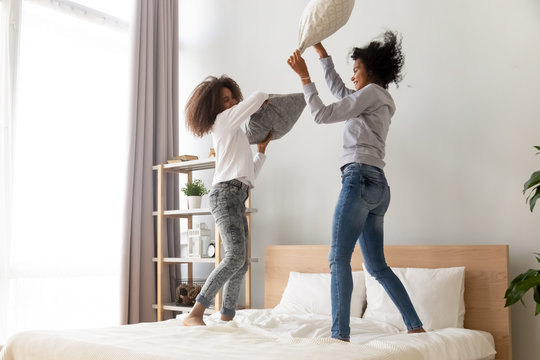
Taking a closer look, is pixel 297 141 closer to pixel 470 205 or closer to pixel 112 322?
pixel 470 205

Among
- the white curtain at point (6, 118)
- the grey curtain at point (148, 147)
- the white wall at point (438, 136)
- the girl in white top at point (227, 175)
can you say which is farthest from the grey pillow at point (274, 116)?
the white curtain at point (6, 118)

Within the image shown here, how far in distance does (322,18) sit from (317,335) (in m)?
1.29

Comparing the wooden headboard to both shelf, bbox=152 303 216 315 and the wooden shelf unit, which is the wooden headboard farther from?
shelf, bbox=152 303 216 315

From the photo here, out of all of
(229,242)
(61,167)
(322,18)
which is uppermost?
(322,18)

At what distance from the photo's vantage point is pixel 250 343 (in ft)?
6.30

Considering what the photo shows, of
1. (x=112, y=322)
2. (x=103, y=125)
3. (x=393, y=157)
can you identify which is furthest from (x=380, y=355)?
(x=103, y=125)

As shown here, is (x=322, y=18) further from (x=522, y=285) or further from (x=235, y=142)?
(x=522, y=285)

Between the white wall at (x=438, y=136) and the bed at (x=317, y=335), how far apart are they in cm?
18

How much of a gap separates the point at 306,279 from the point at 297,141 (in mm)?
931

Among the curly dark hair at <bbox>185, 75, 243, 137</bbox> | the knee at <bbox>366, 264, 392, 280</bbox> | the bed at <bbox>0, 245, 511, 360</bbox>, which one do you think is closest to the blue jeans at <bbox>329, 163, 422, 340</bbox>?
the knee at <bbox>366, 264, 392, 280</bbox>

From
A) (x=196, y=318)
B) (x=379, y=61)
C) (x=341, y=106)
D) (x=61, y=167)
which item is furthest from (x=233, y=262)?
(x=61, y=167)

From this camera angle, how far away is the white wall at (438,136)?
267 cm

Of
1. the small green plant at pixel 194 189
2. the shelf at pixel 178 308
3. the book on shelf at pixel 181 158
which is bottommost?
the shelf at pixel 178 308

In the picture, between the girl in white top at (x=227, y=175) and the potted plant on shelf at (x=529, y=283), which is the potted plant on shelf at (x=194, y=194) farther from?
the potted plant on shelf at (x=529, y=283)
